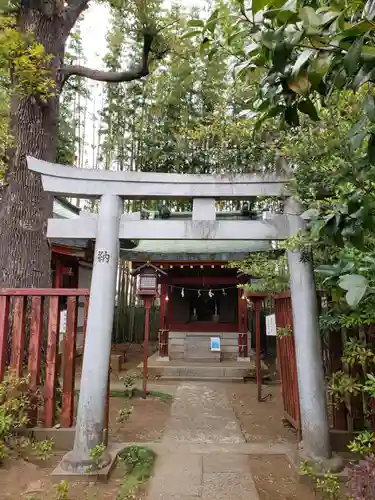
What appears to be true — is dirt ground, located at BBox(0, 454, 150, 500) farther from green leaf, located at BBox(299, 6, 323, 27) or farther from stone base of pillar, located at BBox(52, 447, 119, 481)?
green leaf, located at BBox(299, 6, 323, 27)

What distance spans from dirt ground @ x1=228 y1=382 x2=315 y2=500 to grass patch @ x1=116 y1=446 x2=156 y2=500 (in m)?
0.99

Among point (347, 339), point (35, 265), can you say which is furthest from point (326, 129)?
point (35, 265)

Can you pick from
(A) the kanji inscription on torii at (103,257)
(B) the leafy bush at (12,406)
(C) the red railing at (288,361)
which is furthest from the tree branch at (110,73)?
(B) the leafy bush at (12,406)

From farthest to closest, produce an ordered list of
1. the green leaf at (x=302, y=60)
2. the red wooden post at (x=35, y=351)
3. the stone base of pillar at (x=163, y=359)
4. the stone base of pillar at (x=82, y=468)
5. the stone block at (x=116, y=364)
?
the stone base of pillar at (x=163, y=359)
the stone block at (x=116, y=364)
the red wooden post at (x=35, y=351)
the stone base of pillar at (x=82, y=468)
the green leaf at (x=302, y=60)

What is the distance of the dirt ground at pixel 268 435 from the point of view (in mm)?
3080

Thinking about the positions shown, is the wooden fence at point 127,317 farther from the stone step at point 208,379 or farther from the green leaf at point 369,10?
the green leaf at point 369,10

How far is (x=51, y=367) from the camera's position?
376cm

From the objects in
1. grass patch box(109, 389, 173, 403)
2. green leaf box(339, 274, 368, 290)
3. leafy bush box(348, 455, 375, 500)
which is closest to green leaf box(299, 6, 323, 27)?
green leaf box(339, 274, 368, 290)

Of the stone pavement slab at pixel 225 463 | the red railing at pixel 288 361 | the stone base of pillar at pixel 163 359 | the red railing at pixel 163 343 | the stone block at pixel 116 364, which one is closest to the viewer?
the stone pavement slab at pixel 225 463

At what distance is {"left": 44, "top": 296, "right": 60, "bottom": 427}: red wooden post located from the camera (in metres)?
3.73

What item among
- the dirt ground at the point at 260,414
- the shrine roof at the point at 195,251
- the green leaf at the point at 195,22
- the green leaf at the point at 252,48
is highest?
the shrine roof at the point at 195,251

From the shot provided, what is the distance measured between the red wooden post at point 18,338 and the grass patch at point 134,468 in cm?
137

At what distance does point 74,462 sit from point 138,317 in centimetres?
1247

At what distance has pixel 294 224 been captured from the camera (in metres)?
3.70
